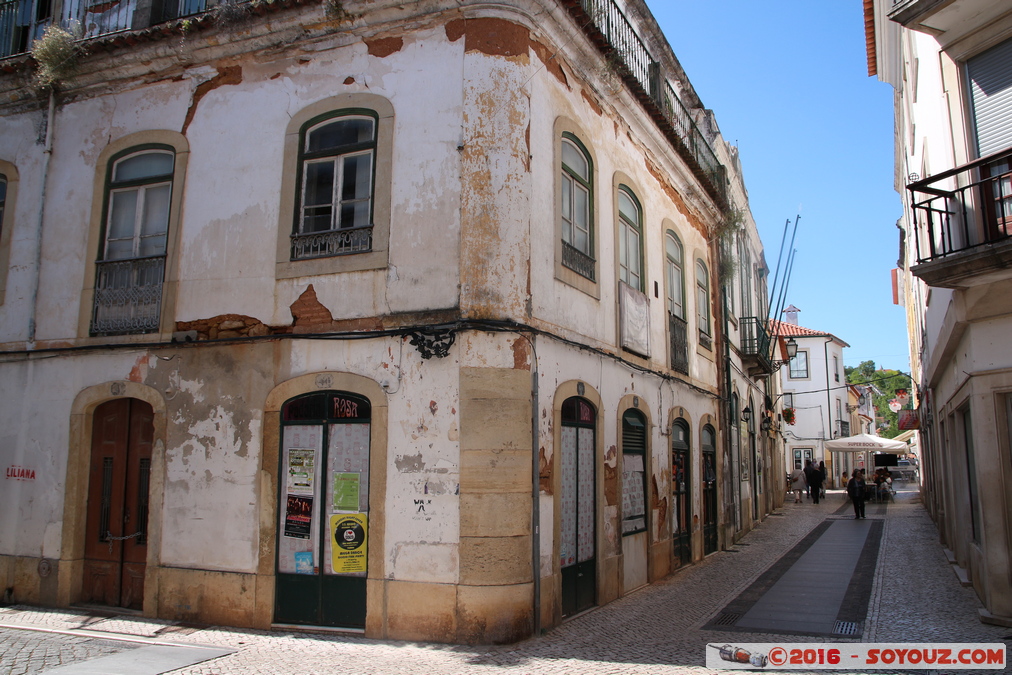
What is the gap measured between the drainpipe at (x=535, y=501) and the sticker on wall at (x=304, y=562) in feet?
7.55

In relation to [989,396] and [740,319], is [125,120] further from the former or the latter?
[740,319]

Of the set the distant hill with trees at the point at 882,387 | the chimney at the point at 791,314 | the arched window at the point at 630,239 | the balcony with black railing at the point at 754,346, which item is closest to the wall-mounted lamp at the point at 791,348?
the balcony with black railing at the point at 754,346

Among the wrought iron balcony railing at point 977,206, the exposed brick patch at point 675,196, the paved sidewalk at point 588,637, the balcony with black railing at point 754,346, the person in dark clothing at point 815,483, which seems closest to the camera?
the paved sidewalk at point 588,637

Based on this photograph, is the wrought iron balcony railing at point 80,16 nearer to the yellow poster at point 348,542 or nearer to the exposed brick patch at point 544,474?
the yellow poster at point 348,542

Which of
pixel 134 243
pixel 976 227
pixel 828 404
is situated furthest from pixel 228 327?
pixel 828 404

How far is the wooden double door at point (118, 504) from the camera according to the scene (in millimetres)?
8844

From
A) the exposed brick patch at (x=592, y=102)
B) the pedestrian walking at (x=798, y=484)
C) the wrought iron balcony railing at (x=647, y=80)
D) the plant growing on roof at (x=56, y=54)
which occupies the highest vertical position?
the wrought iron balcony railing at (x=647, y=80)

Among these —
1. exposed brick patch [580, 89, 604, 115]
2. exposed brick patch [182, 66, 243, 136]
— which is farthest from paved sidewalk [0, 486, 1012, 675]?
exposed brick patch [580, 89, 604, 115]

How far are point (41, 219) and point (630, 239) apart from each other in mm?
8089

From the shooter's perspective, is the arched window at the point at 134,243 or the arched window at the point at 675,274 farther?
the arched window at the point at 675,274

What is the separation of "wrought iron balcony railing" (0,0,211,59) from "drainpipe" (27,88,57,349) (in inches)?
43.9

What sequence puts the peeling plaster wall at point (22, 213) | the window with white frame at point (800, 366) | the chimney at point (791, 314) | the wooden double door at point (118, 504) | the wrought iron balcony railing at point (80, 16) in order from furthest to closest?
the chimney at point (791, 314) < the window with white frame at point (800, 366) < the wrought iron balcony railing at point (80, 16) < the peeling plaster wall at point (22, 213) < the wooden double door at point (118, 504)

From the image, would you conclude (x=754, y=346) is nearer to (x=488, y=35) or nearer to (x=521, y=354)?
(x=521, y=354)

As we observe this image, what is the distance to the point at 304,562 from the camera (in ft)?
26.1
